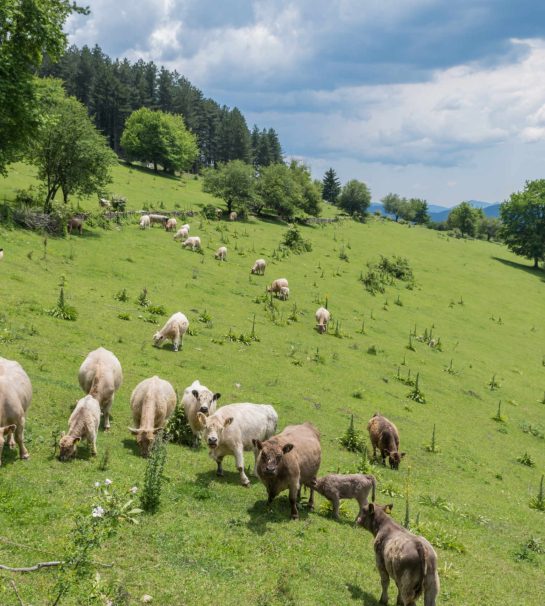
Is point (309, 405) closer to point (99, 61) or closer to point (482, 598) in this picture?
point (482, 598)

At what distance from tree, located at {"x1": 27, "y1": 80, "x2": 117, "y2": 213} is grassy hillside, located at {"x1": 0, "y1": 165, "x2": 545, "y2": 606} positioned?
16.7 feet

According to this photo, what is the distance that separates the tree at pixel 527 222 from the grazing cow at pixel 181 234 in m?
70.3

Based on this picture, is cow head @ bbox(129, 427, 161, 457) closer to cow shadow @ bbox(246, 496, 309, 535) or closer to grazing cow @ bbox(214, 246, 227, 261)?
cow shadow @ bbox(246, 496, 309, 535)

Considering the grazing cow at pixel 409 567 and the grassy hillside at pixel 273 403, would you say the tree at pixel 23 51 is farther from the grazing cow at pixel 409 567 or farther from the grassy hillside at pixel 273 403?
the grazing cow at pixel 409 567

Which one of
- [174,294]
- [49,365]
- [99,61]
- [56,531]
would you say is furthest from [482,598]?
[99,61]

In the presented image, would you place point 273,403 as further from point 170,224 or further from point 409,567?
point 170,224

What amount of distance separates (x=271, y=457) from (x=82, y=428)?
5.13 meters

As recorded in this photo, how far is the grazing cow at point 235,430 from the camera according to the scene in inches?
518

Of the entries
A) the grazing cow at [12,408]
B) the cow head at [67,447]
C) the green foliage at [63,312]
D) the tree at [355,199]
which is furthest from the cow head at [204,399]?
the tree at [355,199]

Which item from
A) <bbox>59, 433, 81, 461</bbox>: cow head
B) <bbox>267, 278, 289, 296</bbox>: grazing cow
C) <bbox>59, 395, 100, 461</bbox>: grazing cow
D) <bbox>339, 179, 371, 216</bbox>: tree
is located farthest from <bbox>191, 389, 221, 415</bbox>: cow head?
<bbox>339, 179, 371, 216</bbox>: tree

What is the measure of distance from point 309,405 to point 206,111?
140 m

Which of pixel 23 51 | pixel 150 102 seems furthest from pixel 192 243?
pixel 150 102

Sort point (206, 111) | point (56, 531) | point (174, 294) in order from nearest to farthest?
1. point (56, 531)
2. point (174, 294)
3. point (206, 111)

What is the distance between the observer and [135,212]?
55031mm
